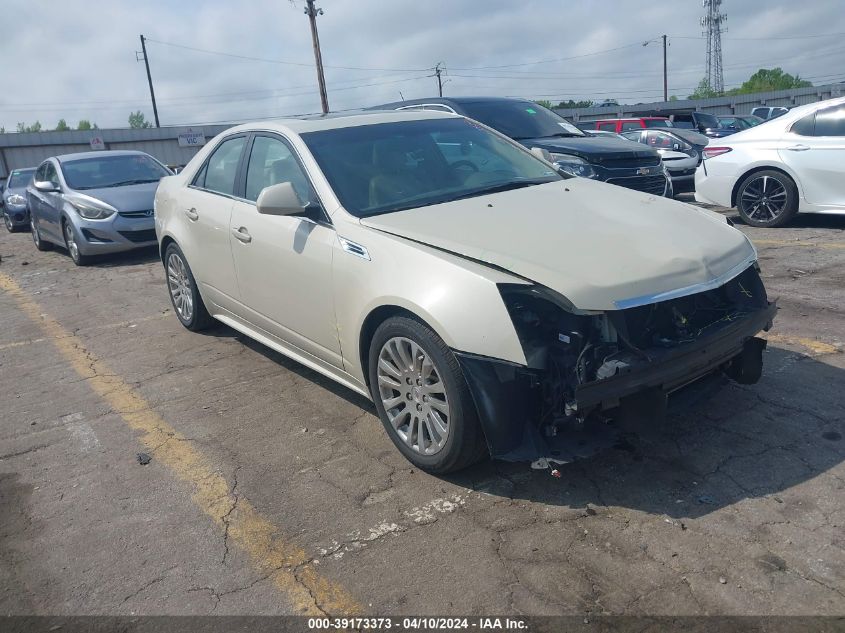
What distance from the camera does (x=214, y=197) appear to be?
5254mm

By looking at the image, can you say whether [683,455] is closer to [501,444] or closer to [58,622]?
[501,444]

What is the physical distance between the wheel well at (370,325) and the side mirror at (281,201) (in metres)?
0.81

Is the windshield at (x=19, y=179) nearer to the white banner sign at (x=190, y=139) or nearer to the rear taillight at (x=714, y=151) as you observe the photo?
the rear taillight at (x=714, y=151)

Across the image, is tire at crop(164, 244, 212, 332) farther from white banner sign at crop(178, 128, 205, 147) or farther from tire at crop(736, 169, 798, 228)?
white banner sign at crop(178, 128, 205, 147)

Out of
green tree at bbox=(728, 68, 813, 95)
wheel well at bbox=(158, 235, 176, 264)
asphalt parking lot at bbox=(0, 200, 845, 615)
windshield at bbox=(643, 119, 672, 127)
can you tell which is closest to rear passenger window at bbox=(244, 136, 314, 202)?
asphalt parking lot at bbox=(0, 200, 845, 615)

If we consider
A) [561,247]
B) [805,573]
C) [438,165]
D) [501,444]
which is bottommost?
[805,573]

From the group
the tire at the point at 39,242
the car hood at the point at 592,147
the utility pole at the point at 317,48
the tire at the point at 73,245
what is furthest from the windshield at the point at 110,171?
the utility pole at the point at 317,48

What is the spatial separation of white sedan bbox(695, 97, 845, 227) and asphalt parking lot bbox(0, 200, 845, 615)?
13.5ft

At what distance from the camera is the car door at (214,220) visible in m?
5.04

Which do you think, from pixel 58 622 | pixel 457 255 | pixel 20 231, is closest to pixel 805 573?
pixel 457 255

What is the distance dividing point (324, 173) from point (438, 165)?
73 cm

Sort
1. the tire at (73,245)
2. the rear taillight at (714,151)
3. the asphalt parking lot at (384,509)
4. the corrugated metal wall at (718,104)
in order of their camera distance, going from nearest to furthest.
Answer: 1. the asphalt parking lot at (384,509)
2. the rear taillight at (714,151)
3. the tire at (73,245)
4. the corrugated metal wall at (718,104)

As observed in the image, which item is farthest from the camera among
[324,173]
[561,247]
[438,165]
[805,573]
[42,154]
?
[42,154]

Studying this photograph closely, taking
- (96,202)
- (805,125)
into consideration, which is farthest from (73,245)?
(805,125)
